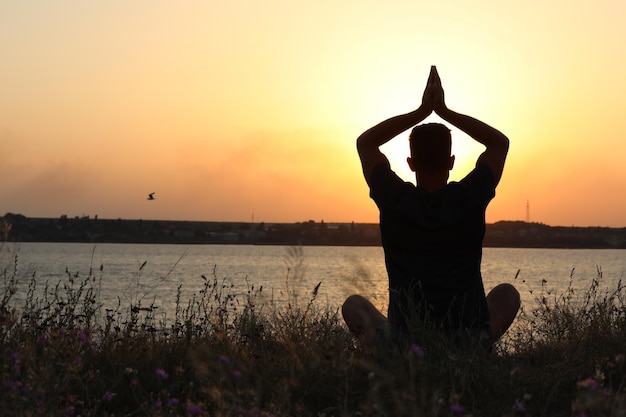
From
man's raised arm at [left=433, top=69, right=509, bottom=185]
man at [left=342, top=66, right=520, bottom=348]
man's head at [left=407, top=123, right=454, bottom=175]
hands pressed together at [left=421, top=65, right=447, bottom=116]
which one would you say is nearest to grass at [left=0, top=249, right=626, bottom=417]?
man at [left=342, top=66, right=520, bottom=348]

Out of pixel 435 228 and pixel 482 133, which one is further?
pixel 482 133

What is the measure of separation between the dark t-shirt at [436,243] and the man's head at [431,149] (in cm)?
12

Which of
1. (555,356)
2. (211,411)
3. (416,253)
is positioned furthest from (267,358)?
(555,356)

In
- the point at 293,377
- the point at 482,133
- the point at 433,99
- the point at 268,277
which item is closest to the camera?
the point at 293,377

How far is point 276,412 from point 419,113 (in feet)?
6.98

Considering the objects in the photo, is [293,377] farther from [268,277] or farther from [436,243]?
[268,277]

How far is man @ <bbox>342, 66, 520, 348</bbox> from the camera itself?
418 centimetres

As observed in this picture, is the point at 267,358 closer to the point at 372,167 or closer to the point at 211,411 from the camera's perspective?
the point at 211,411

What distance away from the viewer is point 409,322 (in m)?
4.25

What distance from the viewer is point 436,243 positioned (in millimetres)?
4230

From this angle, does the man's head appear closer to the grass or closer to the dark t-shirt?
the dark t-shirt

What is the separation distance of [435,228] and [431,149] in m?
0.45

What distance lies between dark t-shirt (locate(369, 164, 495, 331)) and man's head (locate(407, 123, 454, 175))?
121 millimetres

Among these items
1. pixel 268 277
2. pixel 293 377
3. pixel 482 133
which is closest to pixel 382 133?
pixel 482 133
